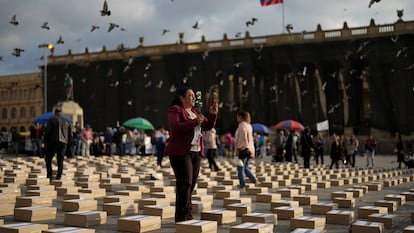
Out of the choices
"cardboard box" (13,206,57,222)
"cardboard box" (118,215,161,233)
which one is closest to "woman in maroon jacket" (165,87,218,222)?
"cardboard box" (118,215,161,233)

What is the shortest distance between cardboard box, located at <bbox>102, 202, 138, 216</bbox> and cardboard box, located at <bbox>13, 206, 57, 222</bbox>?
31.9 inches

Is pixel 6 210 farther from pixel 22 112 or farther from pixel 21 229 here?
pixel 22 112

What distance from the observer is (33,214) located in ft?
20.8

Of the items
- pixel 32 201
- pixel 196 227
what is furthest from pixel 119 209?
pixel 196 227

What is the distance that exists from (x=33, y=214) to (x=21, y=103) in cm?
7486

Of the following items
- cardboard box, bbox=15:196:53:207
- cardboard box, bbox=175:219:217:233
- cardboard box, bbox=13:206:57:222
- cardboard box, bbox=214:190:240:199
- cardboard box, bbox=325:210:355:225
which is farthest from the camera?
cardboard box, bbox=214:190:240:199

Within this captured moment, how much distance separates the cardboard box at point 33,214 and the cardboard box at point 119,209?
31.9 inches

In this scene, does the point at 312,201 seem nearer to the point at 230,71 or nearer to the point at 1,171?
the point at 1,171

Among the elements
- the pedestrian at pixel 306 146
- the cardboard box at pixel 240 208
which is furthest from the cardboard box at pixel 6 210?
the pedestrian at pixel 306 146

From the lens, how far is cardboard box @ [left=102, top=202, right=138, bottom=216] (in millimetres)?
7090

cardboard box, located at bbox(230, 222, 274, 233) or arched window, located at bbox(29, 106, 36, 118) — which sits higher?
arched window, located at bbox(29, 106, 36, 118)

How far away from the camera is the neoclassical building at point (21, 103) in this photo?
71625mm

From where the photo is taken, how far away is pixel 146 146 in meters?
28.6

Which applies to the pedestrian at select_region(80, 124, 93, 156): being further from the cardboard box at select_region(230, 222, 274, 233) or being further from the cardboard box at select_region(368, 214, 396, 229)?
the cardboard box at select_region(230, 222, 274, 233)
